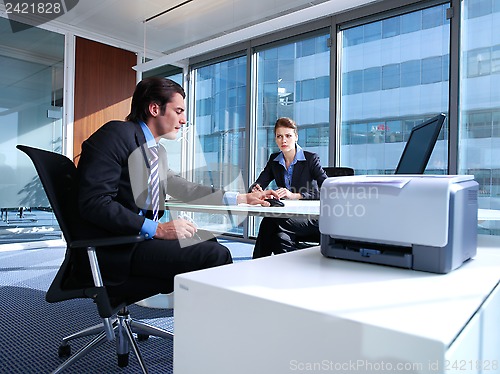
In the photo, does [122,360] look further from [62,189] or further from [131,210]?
[62,189]

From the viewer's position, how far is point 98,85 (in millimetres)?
5734

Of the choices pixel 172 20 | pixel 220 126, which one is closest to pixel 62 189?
pixel 172 20

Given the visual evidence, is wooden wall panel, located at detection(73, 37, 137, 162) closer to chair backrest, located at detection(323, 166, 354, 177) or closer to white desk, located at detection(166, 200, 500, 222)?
chair backrest, located at detection(323, 166, 354, 177)

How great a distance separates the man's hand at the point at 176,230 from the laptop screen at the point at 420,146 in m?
0.92

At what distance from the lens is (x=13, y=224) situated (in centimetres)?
500

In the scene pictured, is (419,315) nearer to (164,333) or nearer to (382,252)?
(382,252)

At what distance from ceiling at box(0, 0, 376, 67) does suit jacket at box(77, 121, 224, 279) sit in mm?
2626

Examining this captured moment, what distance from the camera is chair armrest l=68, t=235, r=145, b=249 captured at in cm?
140

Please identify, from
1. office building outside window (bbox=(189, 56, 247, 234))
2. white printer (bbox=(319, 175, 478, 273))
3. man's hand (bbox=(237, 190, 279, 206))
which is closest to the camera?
white printer (bbox=(319, 175, 478, 273))

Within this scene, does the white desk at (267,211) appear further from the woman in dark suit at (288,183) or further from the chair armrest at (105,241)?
the woman in dark suit at (288,183)

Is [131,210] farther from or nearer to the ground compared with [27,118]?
nearer to the ground

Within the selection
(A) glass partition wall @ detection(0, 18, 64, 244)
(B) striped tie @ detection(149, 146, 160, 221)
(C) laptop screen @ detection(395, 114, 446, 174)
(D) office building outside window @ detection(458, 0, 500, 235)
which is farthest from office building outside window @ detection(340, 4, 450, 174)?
(A) glass partition wall @ detection(0, 18, 64, 244)

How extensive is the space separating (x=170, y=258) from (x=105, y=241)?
0.26 meters

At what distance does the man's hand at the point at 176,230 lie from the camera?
1601 millimetres
